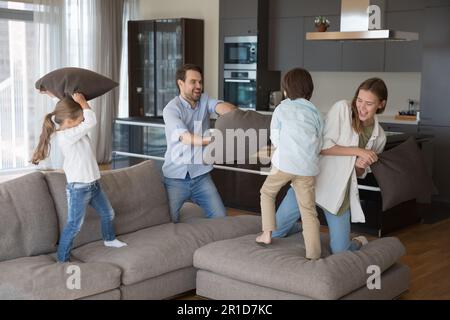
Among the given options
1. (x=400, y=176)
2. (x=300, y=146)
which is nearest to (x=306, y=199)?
(x=300, y=146)

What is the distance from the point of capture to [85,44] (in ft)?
29.9

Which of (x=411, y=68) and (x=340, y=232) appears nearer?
(x=340, y=232)

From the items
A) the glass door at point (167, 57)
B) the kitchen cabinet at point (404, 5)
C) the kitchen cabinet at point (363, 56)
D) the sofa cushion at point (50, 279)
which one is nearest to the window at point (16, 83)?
the glass door at point (167, 57)

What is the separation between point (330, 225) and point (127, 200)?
4.32ft

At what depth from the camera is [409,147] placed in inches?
215

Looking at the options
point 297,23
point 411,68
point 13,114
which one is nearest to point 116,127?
point 13,114

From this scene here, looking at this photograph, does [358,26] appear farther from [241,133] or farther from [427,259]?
[427,259]

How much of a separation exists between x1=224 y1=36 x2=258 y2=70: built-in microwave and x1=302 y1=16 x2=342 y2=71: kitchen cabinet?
65 centimetres

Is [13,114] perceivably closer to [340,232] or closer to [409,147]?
[409,147]

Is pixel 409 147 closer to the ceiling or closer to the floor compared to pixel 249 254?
closer to the ceiling

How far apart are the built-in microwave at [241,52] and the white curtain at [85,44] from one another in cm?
183

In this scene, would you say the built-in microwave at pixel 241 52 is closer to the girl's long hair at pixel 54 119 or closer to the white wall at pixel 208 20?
the white wall at pixel 208 20

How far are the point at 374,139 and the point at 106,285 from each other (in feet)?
6.06
